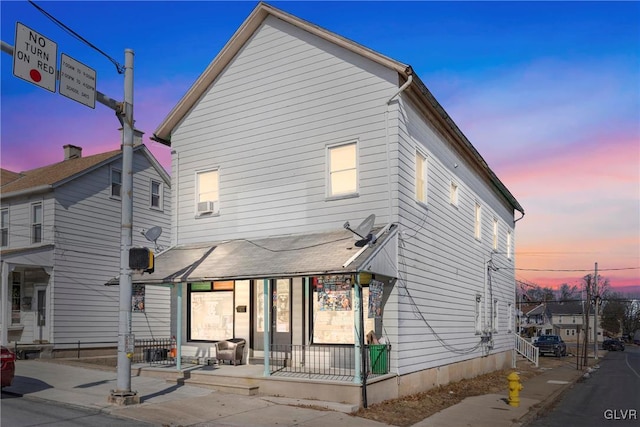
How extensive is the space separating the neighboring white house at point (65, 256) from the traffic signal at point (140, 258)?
12233mm

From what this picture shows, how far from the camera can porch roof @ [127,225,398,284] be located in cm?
1287

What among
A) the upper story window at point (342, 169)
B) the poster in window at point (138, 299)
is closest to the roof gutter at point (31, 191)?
the poster in window at point (138, 299)

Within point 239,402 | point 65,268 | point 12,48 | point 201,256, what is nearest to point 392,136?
point 201,256

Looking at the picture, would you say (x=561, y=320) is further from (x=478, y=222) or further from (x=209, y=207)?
(x=209, y=207)

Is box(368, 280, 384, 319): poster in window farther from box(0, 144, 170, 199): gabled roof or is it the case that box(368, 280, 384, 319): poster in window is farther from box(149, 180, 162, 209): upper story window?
box(149, 180, 162, 209): upper story window

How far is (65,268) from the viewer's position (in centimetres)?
2428

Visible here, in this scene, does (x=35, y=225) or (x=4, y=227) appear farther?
(x=4, y=227)

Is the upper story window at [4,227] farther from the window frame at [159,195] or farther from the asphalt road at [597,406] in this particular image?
the asphalt road at [597,406]

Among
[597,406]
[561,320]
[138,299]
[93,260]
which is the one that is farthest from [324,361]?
[561,320]

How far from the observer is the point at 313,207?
15625 millimetres

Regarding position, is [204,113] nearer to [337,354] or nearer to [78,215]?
[337,354]

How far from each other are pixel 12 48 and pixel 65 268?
53.6ft

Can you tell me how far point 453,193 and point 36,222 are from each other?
17.0 m

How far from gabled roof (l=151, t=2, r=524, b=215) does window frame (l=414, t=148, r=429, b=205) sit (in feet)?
4.31
